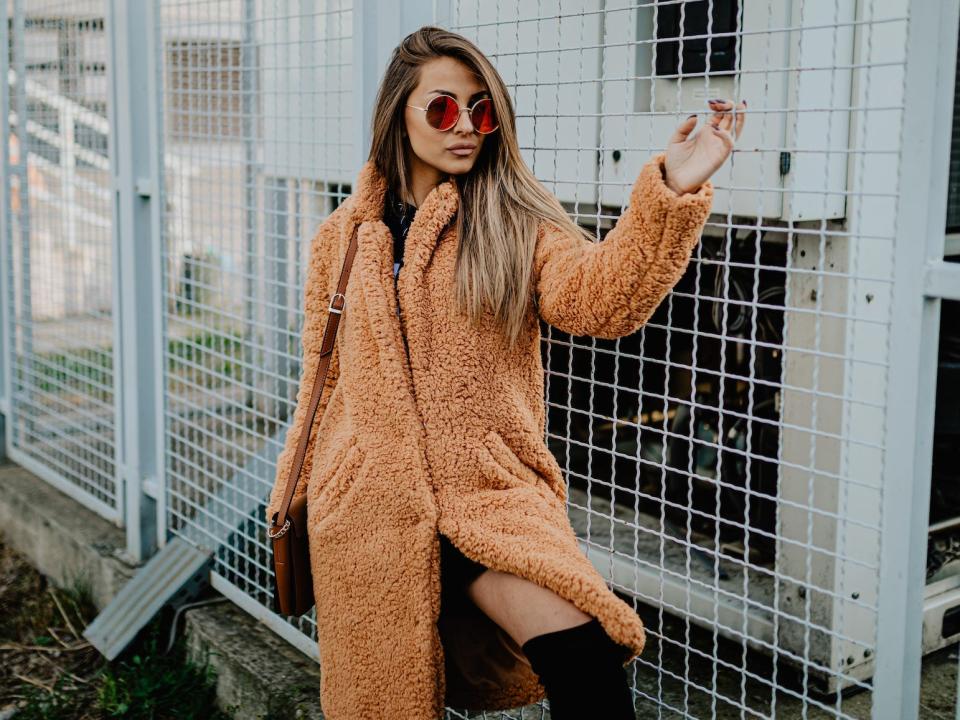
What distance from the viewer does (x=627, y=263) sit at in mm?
1911

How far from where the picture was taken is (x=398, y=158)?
7.61 ft

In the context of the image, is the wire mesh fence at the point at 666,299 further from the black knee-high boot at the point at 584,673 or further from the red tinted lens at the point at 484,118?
the black knee-high boot at the point at 584,673

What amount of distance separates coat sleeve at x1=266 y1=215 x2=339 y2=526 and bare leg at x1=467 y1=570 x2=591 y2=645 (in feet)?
1.70

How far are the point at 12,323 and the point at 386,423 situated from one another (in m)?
3.50

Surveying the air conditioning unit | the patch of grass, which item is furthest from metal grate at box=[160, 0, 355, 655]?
the air conditioning unit

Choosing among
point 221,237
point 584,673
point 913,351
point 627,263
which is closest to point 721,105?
point 627,263

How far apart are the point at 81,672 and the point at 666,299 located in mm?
2367

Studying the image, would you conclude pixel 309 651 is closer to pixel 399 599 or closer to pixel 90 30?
pixel 399 599

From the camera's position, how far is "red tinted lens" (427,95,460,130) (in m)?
2.16

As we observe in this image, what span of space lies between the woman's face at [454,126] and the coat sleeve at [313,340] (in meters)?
0.32

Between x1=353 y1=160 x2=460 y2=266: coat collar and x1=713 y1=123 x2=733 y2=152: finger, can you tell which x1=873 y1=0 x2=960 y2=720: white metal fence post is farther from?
x1=353 y1=160 x2=460 y2=266: coat collar

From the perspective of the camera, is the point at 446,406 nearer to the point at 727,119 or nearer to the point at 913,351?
the point at 727,119

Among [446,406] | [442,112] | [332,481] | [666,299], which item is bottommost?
[332,481]

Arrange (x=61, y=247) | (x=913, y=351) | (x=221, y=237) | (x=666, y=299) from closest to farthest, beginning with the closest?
(x=913, y=351) → (x=666, y=299) → (x=221, y=237) → (x=61, y=247)
